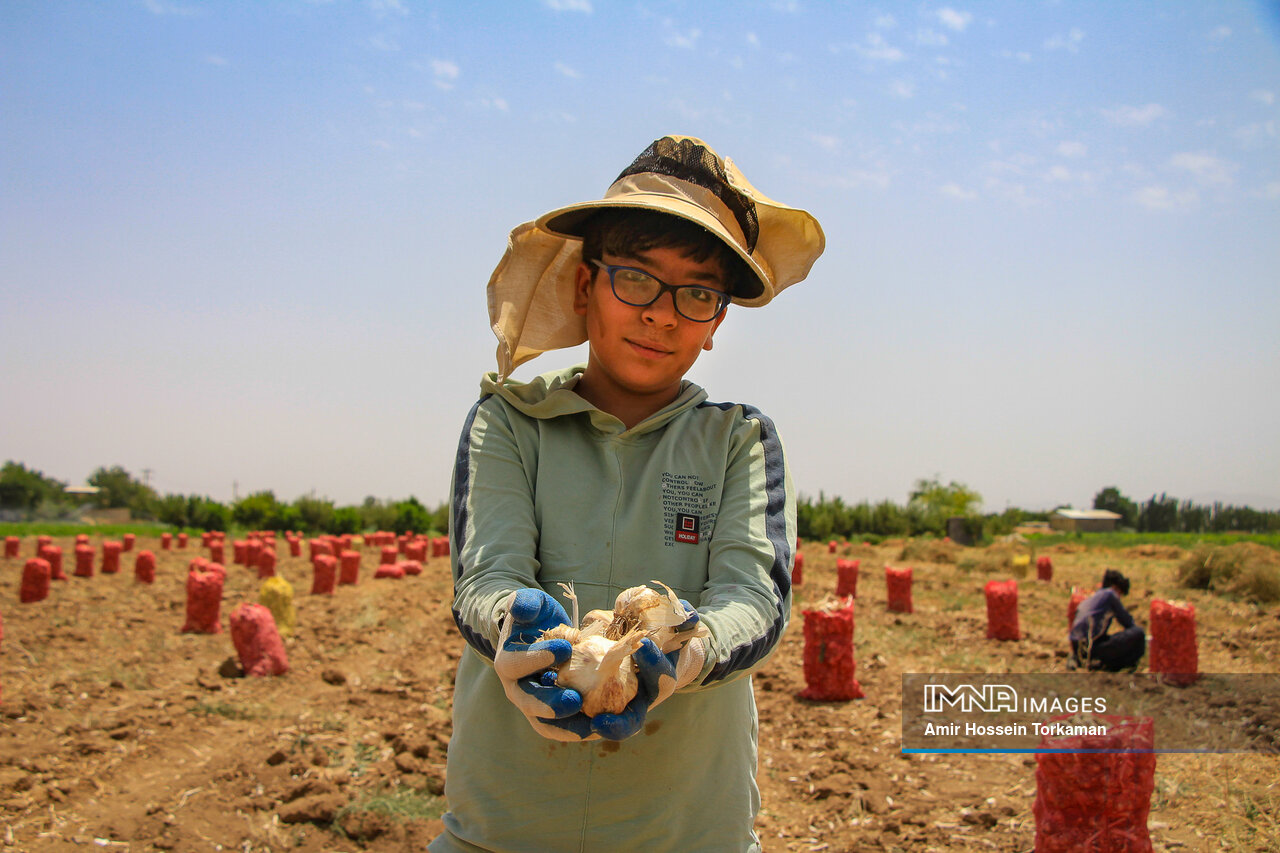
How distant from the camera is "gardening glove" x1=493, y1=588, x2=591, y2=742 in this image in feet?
4.37

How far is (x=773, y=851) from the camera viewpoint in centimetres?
441

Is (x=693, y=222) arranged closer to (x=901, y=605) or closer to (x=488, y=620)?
(x=488, y=620)

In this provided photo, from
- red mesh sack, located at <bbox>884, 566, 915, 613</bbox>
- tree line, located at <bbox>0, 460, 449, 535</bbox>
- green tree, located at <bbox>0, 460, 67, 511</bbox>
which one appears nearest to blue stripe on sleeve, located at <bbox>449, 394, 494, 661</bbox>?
red mesh sack, located at <bbox>884, 566, 915, 613</bbox>

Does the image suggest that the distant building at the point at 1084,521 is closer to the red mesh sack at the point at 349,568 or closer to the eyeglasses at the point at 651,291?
the red mesh sack at the point at 349,568

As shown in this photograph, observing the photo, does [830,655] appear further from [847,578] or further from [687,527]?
[847,578]

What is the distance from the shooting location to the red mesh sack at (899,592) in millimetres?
12219

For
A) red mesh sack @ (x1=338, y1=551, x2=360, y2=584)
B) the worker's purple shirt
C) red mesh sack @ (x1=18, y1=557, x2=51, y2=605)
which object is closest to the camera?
the worker's purple shirt

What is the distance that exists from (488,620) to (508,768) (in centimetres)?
47

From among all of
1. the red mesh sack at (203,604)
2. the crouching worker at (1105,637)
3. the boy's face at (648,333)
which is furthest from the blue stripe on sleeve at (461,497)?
the red mesh sack at (203,604)

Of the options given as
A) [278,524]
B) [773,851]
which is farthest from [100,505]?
[773,851]

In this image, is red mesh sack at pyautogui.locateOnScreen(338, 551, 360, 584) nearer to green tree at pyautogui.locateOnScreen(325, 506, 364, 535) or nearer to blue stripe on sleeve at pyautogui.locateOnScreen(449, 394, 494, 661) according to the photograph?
blue stripe on sleeve at pyautogui.locateOnScreen(449, 394, 494, 661)

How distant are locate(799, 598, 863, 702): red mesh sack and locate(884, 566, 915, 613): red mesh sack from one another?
5396 mm

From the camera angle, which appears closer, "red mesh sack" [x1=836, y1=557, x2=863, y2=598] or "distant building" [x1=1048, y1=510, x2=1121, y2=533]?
"red mesh sack" [x1=836, y1=557, x2=863, y2=598]

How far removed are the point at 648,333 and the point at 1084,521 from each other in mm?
73023
